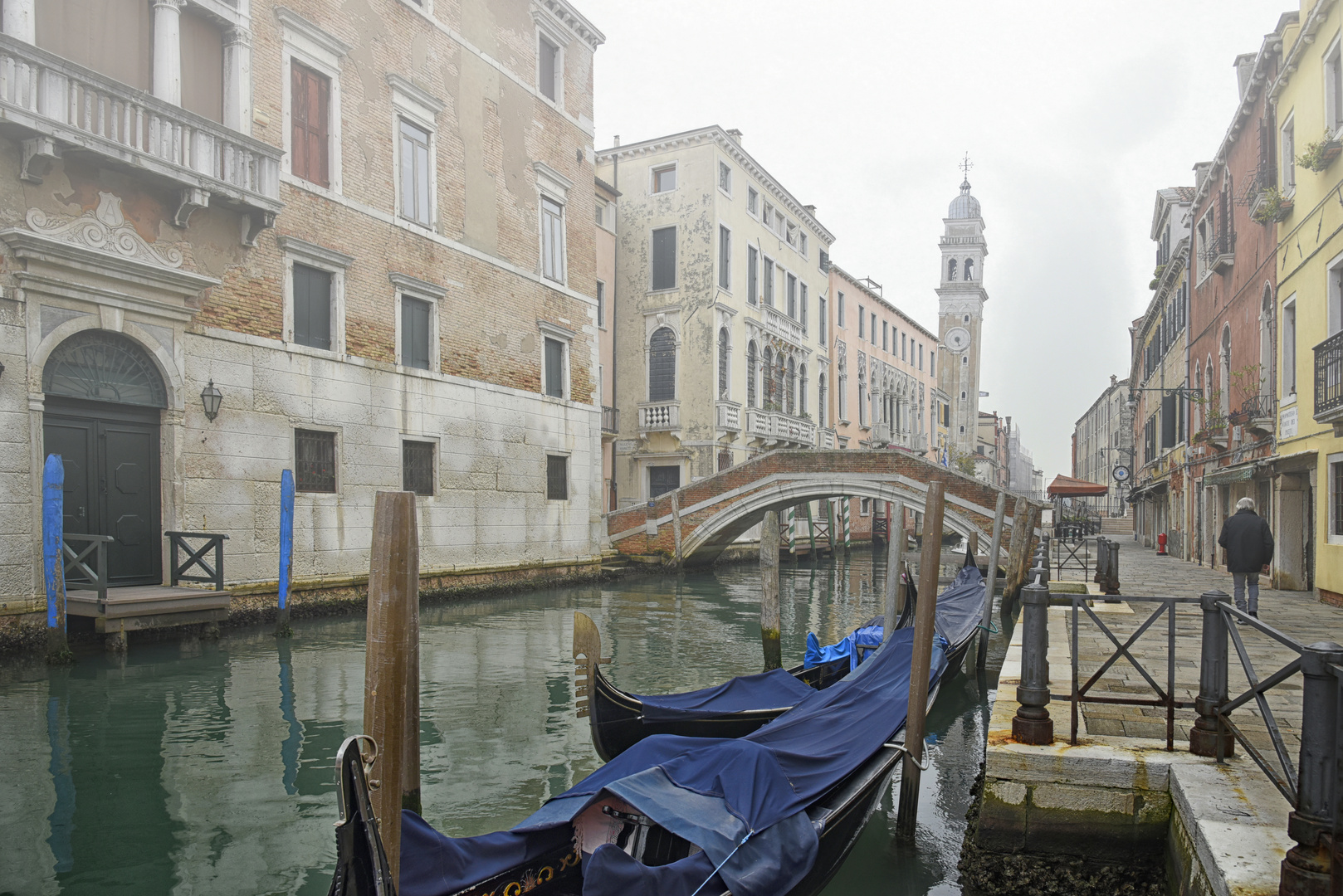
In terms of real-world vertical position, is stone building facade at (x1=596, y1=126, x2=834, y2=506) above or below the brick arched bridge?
above

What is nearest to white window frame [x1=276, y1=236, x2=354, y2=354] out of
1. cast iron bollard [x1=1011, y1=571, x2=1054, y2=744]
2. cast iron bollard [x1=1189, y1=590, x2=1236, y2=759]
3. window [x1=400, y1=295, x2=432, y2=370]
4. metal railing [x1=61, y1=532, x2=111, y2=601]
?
window [x1=400, y1=295, x2=432, y2=370]

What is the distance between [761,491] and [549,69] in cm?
768

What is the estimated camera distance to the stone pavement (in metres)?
3.93

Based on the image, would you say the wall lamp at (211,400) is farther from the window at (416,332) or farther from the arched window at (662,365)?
the arched window at (662,365)

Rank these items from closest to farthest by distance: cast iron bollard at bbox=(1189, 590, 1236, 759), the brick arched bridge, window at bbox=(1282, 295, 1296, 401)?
cast iron bollard at bbox=(1189, 590, 1236, 759) < window at bbox=(1282, 295, 1296, 401) < the brick arched bridge

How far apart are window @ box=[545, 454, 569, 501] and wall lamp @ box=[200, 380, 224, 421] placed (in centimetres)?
547

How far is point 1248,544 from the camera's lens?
275 inches

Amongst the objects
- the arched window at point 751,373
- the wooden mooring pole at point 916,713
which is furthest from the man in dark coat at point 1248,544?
the arched window at point 751,373

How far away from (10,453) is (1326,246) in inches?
434

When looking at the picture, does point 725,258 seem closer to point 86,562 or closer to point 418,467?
point 418,467

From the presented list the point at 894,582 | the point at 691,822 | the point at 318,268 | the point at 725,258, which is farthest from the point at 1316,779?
the point at 725,258

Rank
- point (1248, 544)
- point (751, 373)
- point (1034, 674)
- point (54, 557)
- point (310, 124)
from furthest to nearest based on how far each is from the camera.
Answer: point (751, 373)
point (310, 124)
point (1248, 544)
point (54, 557)
point (1034, 674)

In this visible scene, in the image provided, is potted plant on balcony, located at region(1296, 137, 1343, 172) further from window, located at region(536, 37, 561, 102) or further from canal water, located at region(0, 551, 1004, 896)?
window, located at region(536, 37, 561, 102)

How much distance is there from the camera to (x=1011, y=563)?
11.2 meters
